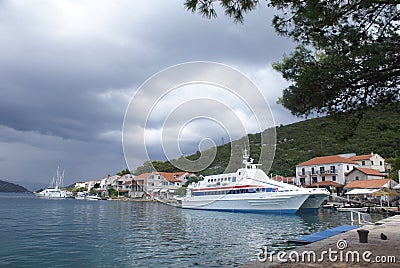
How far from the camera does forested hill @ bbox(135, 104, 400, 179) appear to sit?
278 inches

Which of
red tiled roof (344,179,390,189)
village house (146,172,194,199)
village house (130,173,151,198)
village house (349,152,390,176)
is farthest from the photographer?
village house (130,173,151,198)

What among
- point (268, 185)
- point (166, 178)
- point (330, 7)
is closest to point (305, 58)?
point (330, 7)

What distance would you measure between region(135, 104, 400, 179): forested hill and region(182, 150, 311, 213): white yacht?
→ 6.45 m

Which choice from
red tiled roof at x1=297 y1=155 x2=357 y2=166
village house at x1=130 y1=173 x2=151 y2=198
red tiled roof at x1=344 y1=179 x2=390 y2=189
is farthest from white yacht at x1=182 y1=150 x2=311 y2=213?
village house at x1=130 y1=173 x2=151 y2=198

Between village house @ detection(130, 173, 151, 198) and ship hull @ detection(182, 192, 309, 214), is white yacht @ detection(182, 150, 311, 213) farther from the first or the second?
village house @ detection(130, 173, 151, 198)

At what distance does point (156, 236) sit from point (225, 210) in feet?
73.4

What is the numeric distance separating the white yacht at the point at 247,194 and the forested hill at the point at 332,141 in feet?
21.2

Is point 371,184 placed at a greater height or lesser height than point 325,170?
lesser

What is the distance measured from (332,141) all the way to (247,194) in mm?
26531

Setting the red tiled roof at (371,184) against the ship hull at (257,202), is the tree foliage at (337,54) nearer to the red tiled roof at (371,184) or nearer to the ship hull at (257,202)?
the ship hull at (257,202)

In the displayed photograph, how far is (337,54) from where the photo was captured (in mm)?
5988

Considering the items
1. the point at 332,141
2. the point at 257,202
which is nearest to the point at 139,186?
the point at 257,202

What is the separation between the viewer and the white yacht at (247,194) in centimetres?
3114

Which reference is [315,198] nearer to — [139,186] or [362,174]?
[362,174]
